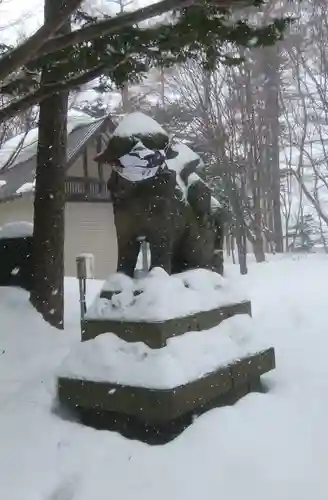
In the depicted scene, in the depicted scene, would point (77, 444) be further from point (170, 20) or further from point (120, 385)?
point (170, 20)

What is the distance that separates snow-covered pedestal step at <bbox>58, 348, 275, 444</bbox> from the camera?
334cm

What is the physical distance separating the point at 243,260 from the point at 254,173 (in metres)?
2.86

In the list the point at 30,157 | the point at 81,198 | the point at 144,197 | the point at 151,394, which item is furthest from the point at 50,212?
the point at 81,198

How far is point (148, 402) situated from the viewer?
335 cm


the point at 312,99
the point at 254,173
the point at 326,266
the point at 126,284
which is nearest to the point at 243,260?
the point at 326,266

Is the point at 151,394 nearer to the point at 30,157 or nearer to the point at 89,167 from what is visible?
the point at 30,157

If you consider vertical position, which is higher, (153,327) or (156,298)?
(156,298)

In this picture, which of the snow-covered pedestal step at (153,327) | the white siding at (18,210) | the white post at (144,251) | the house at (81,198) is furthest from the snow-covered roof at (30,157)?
the snow-covered pedestal step at (153,327)

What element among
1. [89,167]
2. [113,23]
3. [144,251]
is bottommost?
[144,251]

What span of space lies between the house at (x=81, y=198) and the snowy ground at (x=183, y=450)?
11.0 meters

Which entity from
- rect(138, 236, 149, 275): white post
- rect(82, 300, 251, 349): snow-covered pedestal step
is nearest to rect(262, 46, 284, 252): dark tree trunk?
rect(138, 236, 149, 275): white post

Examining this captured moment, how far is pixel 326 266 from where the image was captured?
1120cm

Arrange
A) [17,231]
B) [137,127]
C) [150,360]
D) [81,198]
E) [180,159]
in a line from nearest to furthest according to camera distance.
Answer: [150,360] → [137,127] → [180,159] → [17,231] → [81,198]

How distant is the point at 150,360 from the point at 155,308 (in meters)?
0.34
